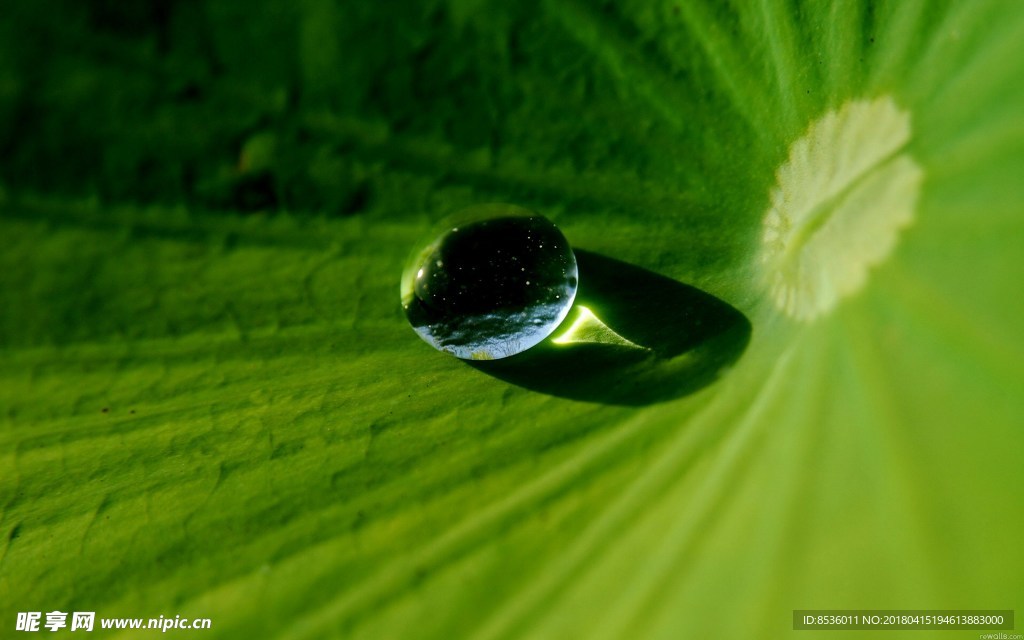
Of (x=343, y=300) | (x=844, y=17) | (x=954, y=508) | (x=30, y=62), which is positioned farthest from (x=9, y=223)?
(x=954, y=508)

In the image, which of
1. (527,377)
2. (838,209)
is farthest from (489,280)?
(838,209)

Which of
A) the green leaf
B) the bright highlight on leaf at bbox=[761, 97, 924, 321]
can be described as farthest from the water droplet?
the bright highlight on leaf at bbox=[761, 97, 924, 321]

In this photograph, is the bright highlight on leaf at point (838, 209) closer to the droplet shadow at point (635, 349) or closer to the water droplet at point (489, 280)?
the droplet shadow at point (635, 349)

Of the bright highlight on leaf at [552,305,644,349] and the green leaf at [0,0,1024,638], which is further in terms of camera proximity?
the bright highlight on leaf at [552,305,644,349]

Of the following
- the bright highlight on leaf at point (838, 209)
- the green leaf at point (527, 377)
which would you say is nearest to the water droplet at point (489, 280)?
the green leaf at point (527, 377)

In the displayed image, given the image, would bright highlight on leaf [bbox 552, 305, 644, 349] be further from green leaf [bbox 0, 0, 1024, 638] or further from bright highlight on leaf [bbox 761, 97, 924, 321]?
bright highlight on leaf [bbox 761, 97, 924, 321]

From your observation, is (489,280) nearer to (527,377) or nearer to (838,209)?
(527,377)

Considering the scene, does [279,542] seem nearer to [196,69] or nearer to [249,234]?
[249,234]
